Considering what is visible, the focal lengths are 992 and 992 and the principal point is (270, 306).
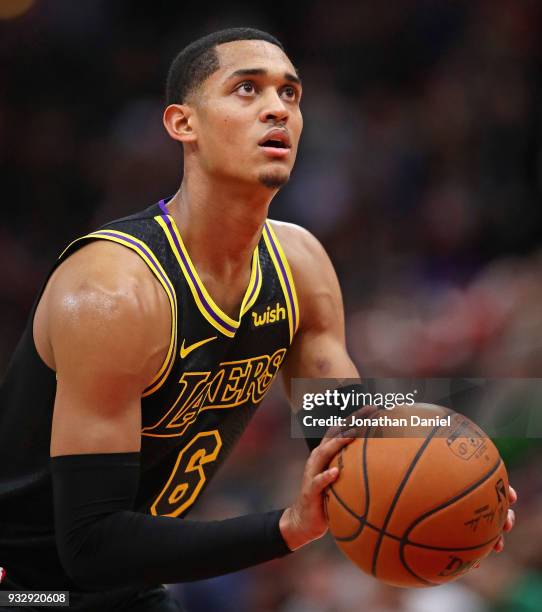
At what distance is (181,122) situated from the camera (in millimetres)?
3625

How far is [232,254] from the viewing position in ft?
11.7

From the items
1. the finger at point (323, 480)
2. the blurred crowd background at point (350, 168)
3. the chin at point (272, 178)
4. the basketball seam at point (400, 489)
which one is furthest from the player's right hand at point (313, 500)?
the blurred crowd background at point (350, 168)

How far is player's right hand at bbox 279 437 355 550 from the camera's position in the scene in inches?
114

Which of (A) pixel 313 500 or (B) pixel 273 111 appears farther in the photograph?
(B) pixel 273 111

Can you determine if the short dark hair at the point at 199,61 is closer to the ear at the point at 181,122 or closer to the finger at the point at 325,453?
the ear at the point at 181,122

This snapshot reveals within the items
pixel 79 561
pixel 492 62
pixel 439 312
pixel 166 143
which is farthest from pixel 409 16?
pixel 79 561

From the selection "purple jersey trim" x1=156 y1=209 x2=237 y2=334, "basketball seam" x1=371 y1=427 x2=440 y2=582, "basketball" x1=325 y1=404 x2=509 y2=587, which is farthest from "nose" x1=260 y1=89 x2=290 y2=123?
"basketball seam" x1=371 y1=427 x2=440 y2=582

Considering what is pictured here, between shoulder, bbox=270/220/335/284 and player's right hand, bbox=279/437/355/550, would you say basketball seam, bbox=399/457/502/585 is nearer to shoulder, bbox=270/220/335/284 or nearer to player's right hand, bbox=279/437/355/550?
player's right hand, bbox=279/437/355/550

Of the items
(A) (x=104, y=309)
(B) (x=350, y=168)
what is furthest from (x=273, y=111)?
(B) (x=350, y=168)

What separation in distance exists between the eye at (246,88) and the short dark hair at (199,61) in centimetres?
12

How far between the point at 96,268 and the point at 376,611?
2771mm

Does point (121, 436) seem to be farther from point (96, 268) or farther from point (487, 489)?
point (487, 489)

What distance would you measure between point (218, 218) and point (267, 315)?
0.41 m

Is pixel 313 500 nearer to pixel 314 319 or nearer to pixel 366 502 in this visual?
pixel 366 502
